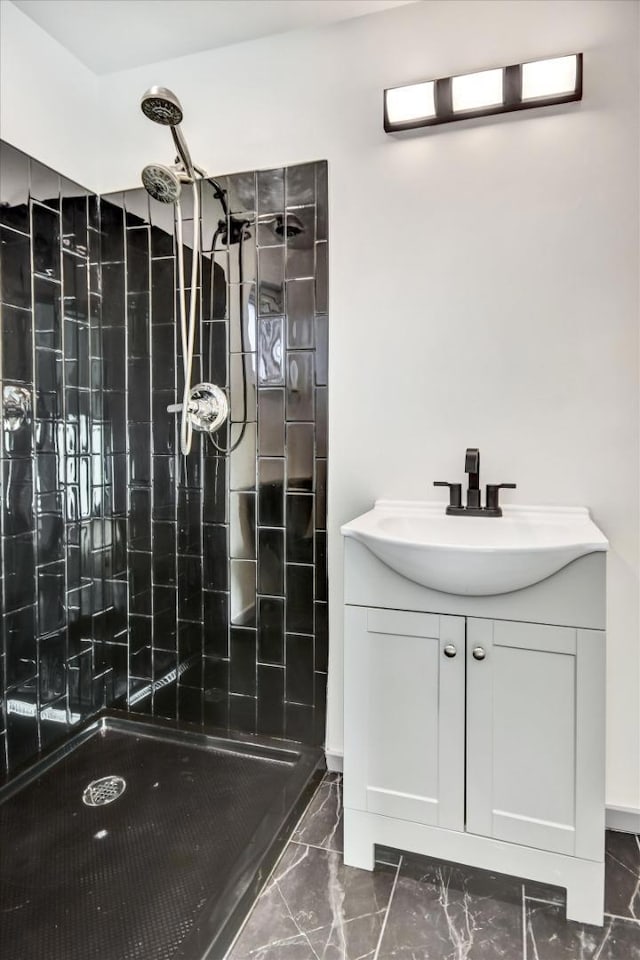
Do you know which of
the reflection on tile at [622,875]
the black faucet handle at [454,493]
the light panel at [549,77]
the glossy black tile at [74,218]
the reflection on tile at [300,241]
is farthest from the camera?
the glossy black tile at [74,218]

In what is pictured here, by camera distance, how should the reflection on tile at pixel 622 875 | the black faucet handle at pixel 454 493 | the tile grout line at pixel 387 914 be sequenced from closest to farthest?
the tile grout line at pixel 387 914
the reflection on tile at pixel 622 875
the black faucet handle at pixel 454 493

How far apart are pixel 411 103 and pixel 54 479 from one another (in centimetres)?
168

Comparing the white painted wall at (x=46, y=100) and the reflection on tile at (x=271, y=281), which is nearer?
the white painted wall at (x=46, y=100)

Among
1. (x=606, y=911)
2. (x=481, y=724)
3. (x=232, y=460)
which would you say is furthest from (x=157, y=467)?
(x=606, y=911)

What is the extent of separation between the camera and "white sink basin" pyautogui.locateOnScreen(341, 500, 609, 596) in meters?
1.25

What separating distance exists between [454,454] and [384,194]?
868 mm

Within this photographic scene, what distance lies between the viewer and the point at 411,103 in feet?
5.60

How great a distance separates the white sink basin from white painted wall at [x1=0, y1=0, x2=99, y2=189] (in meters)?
1.66

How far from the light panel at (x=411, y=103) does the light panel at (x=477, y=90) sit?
0.22ft

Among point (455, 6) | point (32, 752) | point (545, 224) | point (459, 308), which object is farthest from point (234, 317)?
point (32, 752)

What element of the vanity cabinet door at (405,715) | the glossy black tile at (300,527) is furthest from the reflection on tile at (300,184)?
the vanity cabinet door at (405,715)

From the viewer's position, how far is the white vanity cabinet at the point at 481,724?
1.30 m

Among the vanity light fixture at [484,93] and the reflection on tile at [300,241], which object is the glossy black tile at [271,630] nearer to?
the reflection on tile at [300,241]

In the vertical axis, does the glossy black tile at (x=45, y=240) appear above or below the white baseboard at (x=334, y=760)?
above
